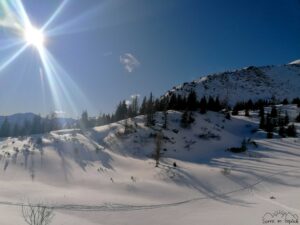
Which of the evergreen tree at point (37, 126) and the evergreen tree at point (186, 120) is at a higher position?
the evergreen tree at point (186, 120)

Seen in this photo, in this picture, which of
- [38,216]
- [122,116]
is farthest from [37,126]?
[38,216]

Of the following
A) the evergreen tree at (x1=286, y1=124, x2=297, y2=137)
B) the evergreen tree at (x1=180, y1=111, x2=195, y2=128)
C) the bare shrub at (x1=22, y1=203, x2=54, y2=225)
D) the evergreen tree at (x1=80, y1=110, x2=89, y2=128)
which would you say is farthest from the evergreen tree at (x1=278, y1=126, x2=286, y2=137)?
the bare shrub at (x1=22, y1=203, x2=54, y2=225)

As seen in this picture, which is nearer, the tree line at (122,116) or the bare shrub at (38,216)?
the bare shrub at (38,216)

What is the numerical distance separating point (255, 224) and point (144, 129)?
180 feet

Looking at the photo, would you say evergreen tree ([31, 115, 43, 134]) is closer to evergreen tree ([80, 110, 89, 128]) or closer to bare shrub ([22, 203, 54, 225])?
evergreen tree ([80, 110, 89, 128])

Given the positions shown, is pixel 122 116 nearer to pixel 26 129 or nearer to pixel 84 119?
pixel 84 119

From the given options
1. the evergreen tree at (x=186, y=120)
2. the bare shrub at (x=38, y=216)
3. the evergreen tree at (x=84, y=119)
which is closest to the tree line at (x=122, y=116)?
the evergreen tree at (x=84, y=119)

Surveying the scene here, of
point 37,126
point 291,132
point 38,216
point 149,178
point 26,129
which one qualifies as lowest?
point 149,178

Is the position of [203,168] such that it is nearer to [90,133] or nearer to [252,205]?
[252,205]

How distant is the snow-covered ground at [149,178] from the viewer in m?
30.1

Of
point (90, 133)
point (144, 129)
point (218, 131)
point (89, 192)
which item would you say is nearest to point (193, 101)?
point (218, 131)

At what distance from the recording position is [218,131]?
8662 centimetres

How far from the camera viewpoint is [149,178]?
157 feet

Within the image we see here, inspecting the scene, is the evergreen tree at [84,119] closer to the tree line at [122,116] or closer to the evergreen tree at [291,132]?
the tree line at [122,116]
